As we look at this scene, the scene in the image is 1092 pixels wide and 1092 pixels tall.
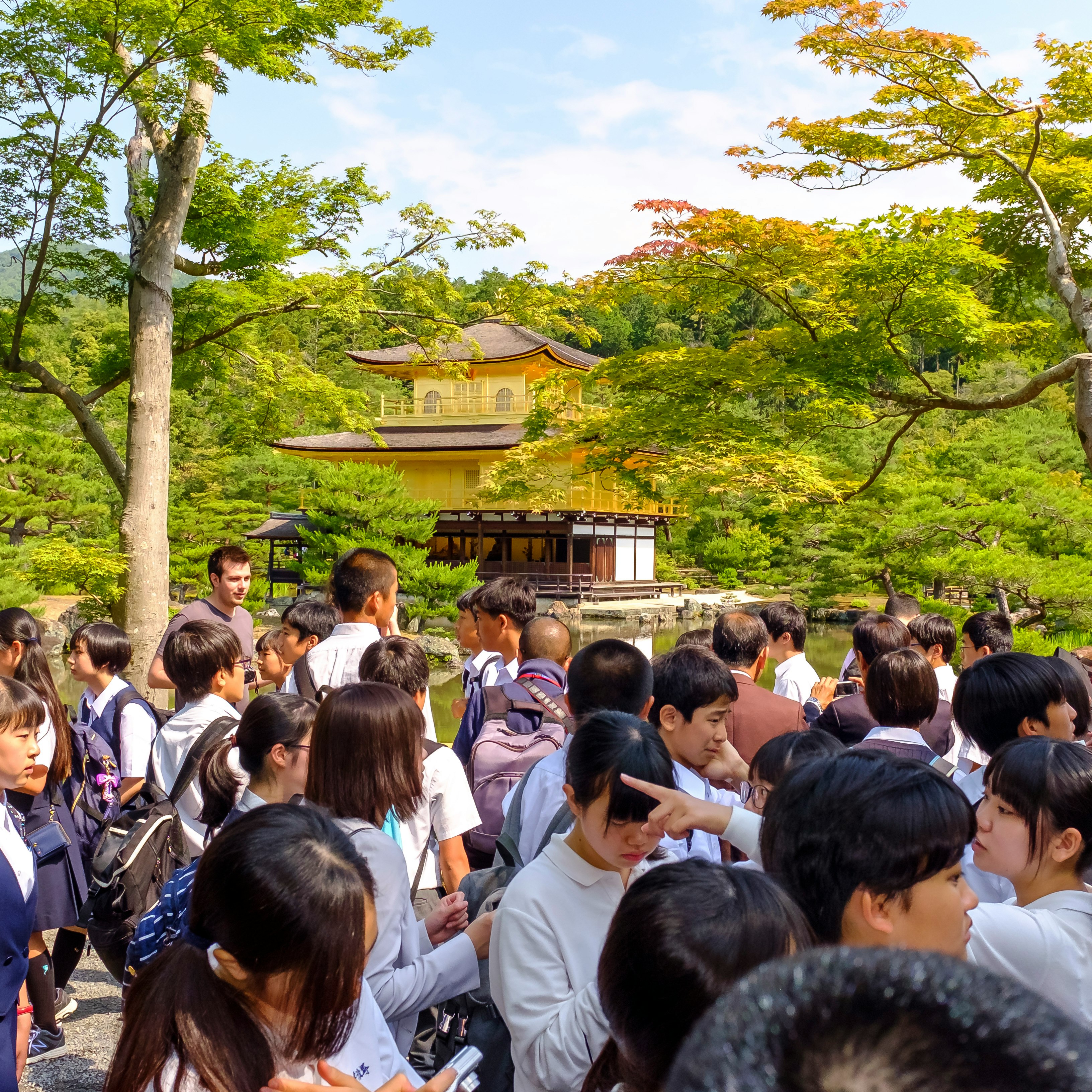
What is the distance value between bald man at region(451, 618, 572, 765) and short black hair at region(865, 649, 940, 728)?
969mm

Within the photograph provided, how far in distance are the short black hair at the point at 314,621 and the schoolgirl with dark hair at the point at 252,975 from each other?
252cm

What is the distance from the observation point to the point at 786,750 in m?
1.96

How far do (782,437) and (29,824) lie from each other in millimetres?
7534

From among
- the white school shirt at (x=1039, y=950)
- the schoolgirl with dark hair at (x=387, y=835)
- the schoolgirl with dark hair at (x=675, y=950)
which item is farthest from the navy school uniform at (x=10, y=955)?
the white school shirt at (x=1039, y=950)

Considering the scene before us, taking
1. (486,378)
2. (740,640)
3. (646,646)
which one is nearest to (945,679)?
(740,640)

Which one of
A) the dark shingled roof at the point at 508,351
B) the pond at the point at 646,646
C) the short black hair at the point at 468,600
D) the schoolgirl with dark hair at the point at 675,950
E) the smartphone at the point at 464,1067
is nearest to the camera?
the schoolgirl with dark hair at the point at 675,950

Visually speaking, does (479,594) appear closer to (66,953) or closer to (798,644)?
(798,644)

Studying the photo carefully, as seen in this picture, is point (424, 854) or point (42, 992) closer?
point (424, 854)

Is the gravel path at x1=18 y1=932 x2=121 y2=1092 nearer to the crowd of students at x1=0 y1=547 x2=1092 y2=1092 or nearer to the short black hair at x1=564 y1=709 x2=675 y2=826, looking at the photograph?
the crowd of students at x1=0 y1=547 x2=1092 y2=1092

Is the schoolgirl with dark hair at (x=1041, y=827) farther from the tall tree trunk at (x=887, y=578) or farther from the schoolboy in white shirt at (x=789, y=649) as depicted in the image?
the tall tree trunk at (x=887, y=578)

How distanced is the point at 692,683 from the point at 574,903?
0.98m

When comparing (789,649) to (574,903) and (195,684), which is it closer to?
(195,684)

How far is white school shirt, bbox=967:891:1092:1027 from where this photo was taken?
1.32m

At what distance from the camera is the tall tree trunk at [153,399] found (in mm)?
7035
